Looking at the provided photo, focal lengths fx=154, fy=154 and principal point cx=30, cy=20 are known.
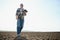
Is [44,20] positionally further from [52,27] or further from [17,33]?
[17,33]

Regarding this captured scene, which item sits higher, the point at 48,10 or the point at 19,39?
the point at 48,10

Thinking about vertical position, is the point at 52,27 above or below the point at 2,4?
below

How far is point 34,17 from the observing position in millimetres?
3275

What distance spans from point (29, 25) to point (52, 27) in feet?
1.61

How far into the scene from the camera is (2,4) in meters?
3.25

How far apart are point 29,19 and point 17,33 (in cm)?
39

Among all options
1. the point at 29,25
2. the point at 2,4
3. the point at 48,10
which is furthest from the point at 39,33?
the point at 2,4

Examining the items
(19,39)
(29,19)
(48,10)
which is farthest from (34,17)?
(19,39)

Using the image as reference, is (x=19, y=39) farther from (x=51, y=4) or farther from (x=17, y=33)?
(x=51, y=4)

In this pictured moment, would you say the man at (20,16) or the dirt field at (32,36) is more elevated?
the man at (20,16)

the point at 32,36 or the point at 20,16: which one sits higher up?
the point at 20,16

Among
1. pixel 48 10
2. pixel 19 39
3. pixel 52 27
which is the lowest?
pixel 19 39

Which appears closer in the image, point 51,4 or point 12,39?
point 12,39

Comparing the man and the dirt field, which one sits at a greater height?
the man
